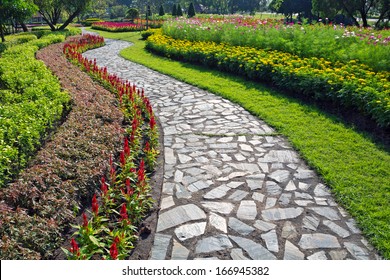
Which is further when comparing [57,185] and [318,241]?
[57,185]

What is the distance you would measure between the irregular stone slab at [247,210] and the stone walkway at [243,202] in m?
0.01

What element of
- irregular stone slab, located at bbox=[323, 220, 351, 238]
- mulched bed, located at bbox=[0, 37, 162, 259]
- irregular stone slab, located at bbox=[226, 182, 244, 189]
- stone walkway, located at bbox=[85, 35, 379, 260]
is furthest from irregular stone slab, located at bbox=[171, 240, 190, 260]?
irregular stone slab, located at bbox=[323, 220, 351, 238]

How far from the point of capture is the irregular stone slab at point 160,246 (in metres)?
3.13

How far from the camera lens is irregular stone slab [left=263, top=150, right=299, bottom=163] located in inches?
192

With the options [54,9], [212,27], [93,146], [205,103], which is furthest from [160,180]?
[54,9]

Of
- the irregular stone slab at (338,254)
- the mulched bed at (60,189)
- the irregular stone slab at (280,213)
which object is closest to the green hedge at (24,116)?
the mulched bed at (60,189)

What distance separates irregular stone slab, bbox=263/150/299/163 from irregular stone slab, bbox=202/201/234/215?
51.9 inches

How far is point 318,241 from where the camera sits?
10.8ft

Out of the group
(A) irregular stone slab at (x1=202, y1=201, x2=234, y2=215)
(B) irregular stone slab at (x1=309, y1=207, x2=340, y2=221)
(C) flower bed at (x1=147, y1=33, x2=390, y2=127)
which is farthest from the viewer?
(C) flower bed at (x1=147, y1=33, x2=390, y2=127)

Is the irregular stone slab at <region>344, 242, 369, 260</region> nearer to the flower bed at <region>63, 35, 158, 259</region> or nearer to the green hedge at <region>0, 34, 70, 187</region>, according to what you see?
the flower bed at <region>63, 35, 158, 259</region>

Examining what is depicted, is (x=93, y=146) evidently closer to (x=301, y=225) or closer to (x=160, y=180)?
(x=160, y=180)

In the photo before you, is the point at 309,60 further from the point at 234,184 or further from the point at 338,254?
the point at 338,254

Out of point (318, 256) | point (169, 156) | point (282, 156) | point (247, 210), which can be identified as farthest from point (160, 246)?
point (282, 156)

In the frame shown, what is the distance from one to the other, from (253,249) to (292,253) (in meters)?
0.37
